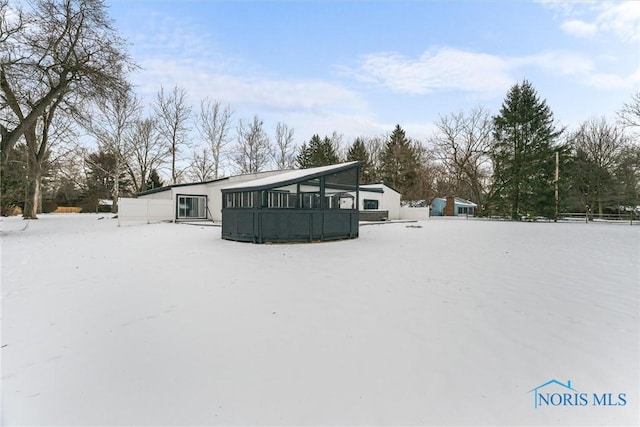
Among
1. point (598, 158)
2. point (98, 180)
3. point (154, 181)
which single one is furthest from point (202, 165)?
point (598, 158)

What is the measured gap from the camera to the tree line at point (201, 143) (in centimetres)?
1244

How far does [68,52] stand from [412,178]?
1344 inches

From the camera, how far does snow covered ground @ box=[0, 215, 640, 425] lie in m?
2.00

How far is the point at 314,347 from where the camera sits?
2.79 meters

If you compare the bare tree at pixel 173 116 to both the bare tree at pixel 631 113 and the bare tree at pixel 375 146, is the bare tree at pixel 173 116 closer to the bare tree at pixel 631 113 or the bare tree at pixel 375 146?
the bare tree at pixel 375 146

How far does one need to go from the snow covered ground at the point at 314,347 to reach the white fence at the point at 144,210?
15673 millimetres

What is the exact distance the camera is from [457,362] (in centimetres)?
256

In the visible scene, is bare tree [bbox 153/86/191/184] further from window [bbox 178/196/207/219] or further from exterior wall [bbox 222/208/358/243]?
exterior wall [bbox 222/208/358/243]

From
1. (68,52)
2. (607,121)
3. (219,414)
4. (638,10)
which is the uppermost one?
(607,121)

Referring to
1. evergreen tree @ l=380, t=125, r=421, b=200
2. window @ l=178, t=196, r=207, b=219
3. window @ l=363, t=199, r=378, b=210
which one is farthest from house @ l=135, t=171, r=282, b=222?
evergreen tree @ l=380, t=125, r=421, b=200

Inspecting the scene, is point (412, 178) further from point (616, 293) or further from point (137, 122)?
point (616, 293)

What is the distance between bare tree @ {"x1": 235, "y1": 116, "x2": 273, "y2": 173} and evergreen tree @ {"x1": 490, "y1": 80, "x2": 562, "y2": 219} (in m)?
26.8

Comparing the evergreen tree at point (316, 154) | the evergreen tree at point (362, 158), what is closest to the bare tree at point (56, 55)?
the evergreen tree at point (316, 154)

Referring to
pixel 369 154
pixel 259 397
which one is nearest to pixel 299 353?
pixel 259 397
